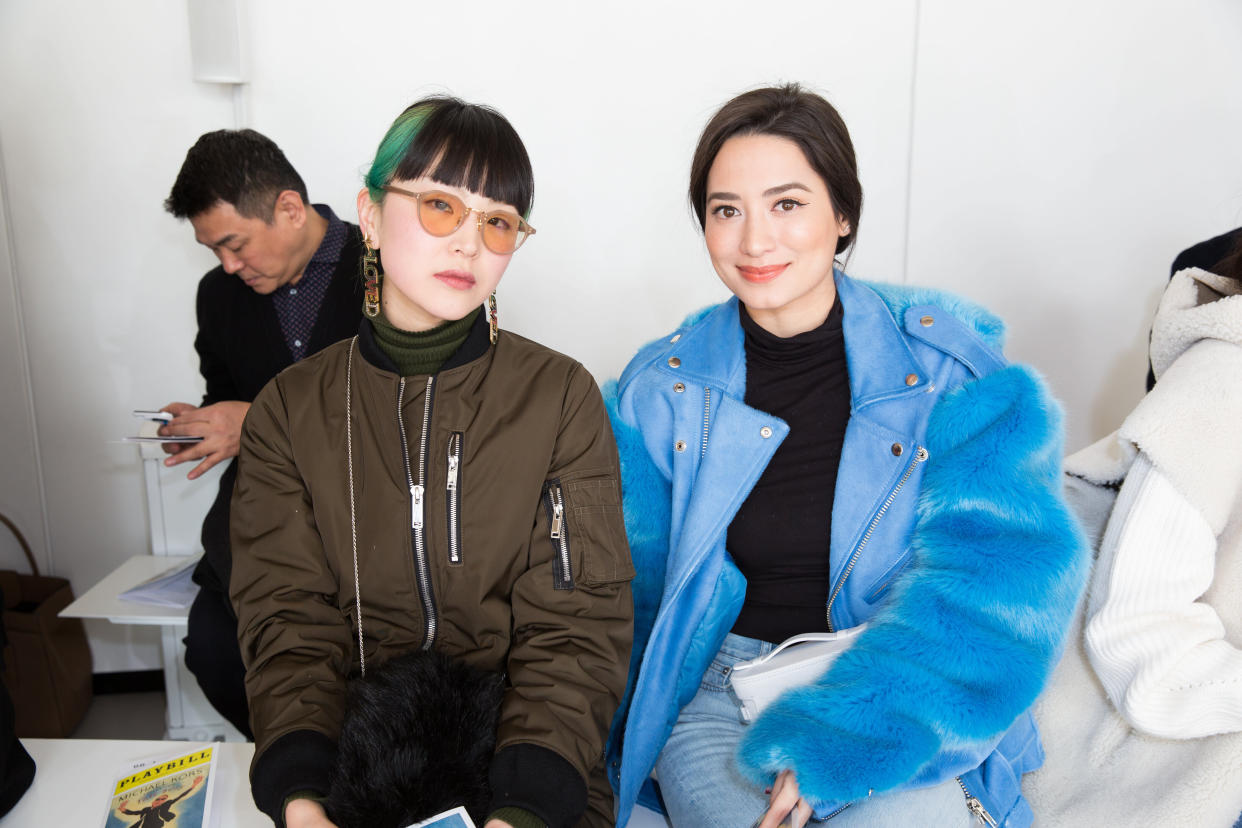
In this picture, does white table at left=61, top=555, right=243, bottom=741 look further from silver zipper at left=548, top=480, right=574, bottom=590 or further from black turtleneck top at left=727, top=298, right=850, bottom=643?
black turtleneck top at left=727, top=298, right=850, bottom=643

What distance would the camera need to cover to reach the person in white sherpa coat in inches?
60.4

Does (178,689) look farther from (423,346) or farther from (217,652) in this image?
(423,346)

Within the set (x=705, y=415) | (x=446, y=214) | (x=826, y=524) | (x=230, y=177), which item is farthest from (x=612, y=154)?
(x=826, y=524)

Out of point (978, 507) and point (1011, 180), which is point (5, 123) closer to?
point (978, 507)

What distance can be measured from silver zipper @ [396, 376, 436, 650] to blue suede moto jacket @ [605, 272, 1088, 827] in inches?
17.5

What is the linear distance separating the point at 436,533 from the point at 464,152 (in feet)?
2.17

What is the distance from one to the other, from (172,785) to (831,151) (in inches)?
68.5

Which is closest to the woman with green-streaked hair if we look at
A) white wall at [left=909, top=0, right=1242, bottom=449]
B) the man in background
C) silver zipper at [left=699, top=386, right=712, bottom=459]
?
silver zipper at [left=699, top=386, right=712, bottom=459]

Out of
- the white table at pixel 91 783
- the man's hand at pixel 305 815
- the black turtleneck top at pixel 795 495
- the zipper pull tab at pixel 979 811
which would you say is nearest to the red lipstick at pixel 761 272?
the black turtleneck top at pixel 795 495

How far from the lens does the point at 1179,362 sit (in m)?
1.73

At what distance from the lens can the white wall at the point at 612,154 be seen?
297cm

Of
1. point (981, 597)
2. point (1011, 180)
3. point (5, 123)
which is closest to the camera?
point (981, 597)

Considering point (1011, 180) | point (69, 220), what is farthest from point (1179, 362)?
point (69, 220)

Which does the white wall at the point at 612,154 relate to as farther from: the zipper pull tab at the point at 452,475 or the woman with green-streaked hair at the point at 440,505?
the zipper pull tab at the point at 452,475
